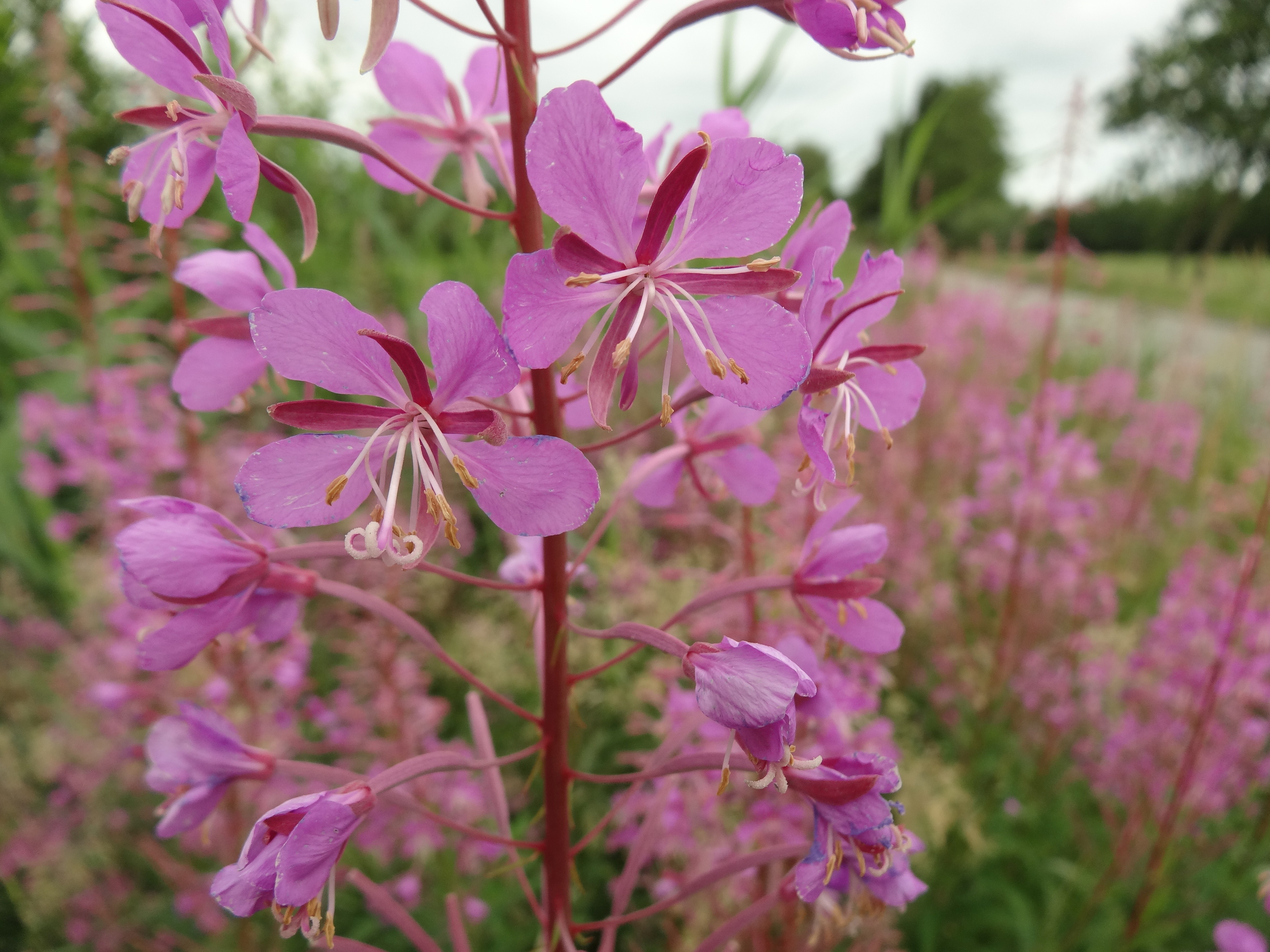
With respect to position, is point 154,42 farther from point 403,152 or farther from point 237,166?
point 403,152

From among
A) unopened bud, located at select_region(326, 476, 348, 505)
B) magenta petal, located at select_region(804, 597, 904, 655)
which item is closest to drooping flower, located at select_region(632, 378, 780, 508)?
magenta petal, located at select_region(804, 597, 904, 655)

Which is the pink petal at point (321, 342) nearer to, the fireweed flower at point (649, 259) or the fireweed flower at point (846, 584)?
the fireweed flower at point (649, 259)

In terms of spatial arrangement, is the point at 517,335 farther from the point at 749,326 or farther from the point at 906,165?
the point at 906,165

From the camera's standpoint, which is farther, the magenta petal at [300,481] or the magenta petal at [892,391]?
the magenta petal at [892,391]

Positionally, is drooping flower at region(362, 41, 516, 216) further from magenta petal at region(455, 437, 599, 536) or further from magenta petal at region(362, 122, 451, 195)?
magenta petal at region(455, 437, 599, 536)

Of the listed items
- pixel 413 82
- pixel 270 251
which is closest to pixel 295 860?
pixel 270 251

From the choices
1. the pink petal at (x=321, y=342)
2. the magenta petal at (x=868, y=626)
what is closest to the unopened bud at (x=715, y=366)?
the pink petal at (x=321, y=342)
